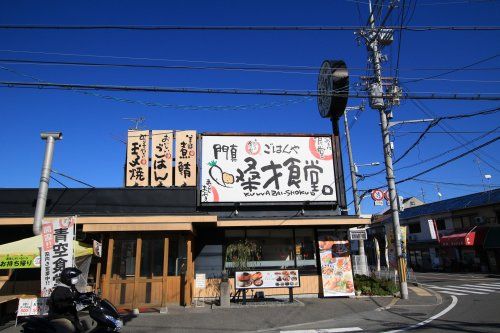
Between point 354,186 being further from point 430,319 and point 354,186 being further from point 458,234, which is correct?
point 458,234

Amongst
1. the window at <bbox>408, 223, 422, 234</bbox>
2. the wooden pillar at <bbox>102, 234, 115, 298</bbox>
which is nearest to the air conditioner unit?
the window at <bbox>408, 223, 422, 234</bbox>

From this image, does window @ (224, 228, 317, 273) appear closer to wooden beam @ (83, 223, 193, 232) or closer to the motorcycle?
wooden beam @ (83, 223, 193, 232)

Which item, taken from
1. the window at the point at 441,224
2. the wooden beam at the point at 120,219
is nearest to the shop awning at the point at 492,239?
the window at the point at 441,224

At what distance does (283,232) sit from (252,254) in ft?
5.84

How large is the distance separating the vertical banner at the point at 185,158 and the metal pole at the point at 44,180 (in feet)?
19.8

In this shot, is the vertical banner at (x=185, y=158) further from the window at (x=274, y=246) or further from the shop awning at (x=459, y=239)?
the shop awning at (x=459, y=239)

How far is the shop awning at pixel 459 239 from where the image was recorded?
1320 inches

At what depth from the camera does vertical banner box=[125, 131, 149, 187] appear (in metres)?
17.0

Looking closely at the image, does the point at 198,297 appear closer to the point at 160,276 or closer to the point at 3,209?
the point at 160,276

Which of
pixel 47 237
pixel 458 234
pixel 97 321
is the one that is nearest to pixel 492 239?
pixel 458 234

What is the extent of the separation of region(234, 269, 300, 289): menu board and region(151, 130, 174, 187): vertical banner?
5539mm

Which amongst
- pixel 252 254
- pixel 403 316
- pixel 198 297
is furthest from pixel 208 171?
pixel 403 316

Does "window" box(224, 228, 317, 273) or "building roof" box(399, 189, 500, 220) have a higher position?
"building roof" box(399, 189, 500, 220)

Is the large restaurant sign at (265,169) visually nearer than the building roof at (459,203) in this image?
Yes
